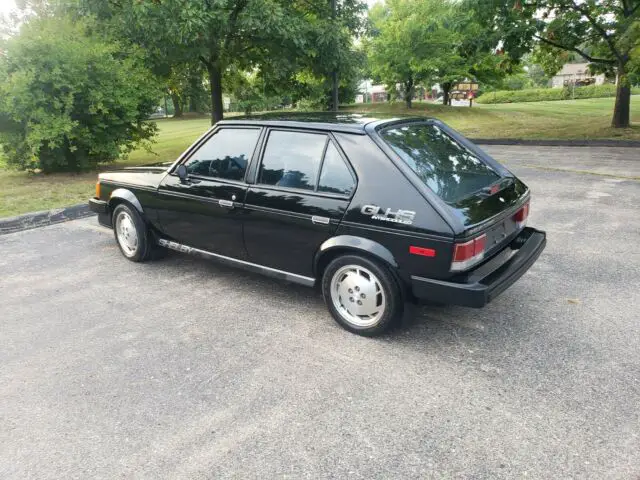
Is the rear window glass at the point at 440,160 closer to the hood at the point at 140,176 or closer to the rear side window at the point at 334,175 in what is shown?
the rear side window at the point at 334,175

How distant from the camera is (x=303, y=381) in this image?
3.16 m

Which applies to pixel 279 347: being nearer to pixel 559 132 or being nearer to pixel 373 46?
pixel 559 132

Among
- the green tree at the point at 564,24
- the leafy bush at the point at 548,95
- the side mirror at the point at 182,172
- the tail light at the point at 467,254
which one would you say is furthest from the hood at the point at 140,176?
the leafy bush at the point at 548,95

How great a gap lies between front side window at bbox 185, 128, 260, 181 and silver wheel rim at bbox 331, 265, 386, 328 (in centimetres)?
130

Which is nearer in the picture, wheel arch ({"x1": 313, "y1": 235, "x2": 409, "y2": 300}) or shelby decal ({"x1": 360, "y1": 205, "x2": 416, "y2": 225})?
shelby decal ({"x1": 360, "y1": 205, "x2": 416, "y2": 225})

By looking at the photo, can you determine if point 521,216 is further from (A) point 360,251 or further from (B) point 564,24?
(B) point 564,24

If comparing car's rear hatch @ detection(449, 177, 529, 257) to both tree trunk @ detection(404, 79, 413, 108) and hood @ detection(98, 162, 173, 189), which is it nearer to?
hood @ detection(98, 162, 173, 189)

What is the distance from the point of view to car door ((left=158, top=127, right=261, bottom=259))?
4.30 m

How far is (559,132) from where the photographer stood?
1628 cm

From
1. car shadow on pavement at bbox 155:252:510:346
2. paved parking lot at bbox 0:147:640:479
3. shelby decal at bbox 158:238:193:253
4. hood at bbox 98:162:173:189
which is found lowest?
paved parking lot at bbox 0:147:640:479

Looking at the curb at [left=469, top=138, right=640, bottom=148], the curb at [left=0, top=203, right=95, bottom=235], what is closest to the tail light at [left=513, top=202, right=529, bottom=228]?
the curb at [left=0, top=203, right=95, bottom=235]

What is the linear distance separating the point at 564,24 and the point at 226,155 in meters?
14.3

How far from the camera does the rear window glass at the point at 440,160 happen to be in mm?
3545

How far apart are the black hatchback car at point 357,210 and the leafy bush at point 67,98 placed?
19.1ft
